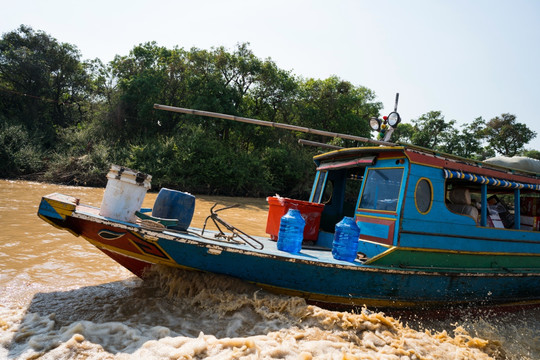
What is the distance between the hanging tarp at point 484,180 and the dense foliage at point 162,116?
15.8 m

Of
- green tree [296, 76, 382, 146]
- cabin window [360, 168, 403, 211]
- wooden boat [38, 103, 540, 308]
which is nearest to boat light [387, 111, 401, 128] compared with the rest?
wooden boat [38, 103, 540, 308]

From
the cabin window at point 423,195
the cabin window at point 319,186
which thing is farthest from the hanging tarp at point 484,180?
the cabin window at point 319,186

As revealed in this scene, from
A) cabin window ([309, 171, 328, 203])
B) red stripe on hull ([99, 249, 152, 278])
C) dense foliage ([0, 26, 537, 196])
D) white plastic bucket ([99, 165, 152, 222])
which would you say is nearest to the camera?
white plastic bucket ([99, 165, 152, 222])

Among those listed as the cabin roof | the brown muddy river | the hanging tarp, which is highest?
the cabin roof

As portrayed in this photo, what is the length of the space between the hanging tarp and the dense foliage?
15.8 meters

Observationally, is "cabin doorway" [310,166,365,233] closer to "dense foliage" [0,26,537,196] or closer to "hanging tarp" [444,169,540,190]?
"hanging tarp" [444,169,540,190]

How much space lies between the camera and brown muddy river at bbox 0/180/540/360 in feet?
9.72

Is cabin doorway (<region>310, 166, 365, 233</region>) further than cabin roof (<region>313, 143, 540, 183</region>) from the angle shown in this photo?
Yes

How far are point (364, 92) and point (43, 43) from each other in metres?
28.7

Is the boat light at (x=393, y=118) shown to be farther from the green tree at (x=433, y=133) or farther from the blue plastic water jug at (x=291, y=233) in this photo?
the green tree at (x=433, y=133)

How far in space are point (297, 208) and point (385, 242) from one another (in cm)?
144

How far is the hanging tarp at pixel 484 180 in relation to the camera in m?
5.04

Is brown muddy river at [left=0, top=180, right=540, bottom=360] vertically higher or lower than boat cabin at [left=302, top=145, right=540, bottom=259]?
lower

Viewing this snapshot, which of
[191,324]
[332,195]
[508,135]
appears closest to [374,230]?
[332,195]
